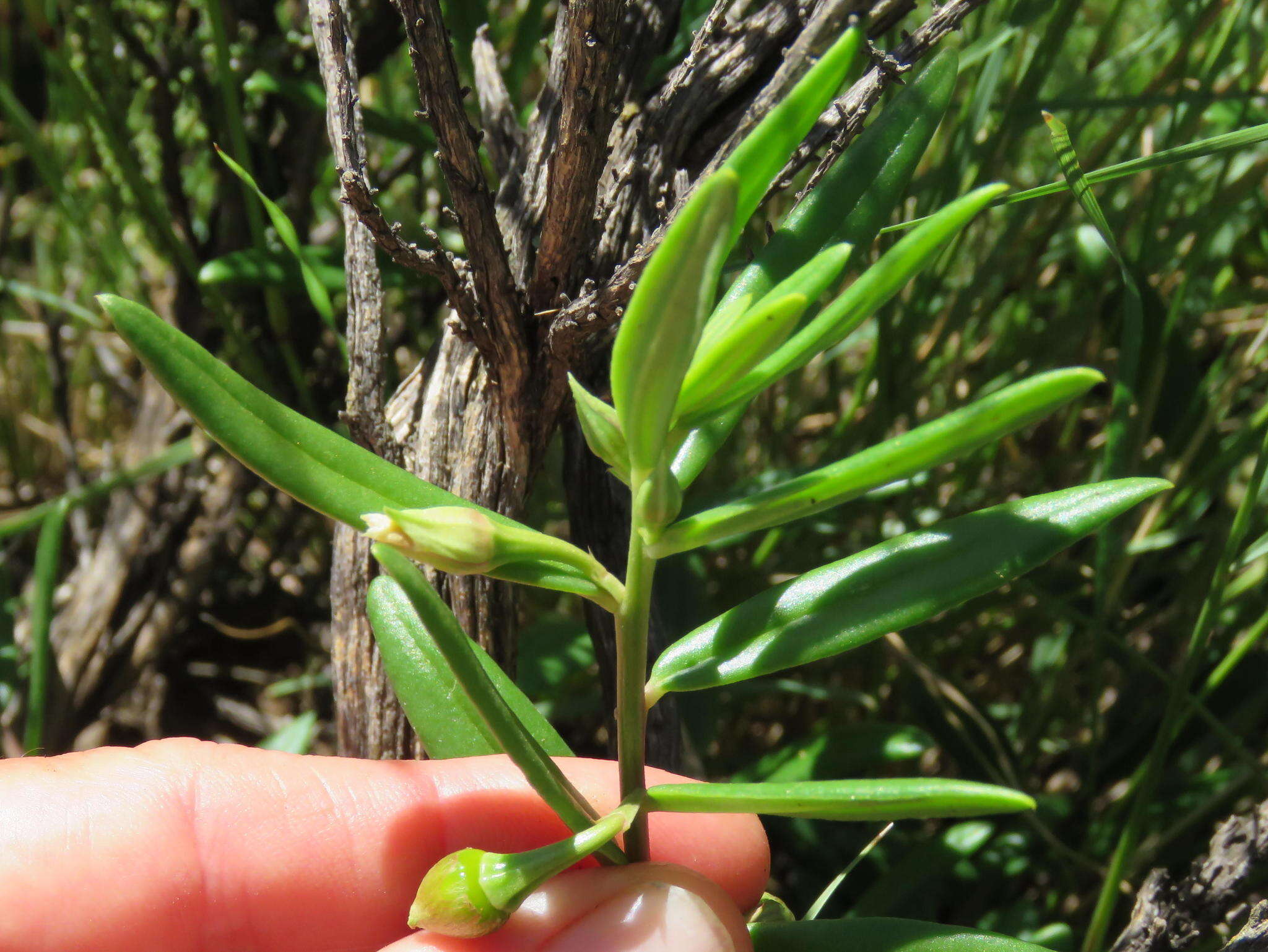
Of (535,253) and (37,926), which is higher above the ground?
(535,253)

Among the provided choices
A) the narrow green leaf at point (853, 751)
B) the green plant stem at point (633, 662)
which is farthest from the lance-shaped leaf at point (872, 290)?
the narrow green leaf at point (853, 751)

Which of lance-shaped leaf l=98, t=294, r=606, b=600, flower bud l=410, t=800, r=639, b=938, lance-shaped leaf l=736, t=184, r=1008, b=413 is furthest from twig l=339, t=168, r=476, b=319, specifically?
flower bud l=410, t=800, r=639, b=938

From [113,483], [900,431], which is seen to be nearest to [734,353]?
[900,431]

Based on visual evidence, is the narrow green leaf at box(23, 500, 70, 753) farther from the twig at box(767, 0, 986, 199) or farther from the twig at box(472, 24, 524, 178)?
the twig at box(767, 0, 986, 199)

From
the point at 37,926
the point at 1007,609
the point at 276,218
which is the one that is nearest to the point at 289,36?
the point at 276,218

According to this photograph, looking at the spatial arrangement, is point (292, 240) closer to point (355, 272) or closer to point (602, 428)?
point (355, 272)

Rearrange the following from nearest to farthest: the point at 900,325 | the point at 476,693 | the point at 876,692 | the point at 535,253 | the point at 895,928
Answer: the point at 476,693
the point at 895,928
the point at 535,253
the point at 900,325
the point at 876,692

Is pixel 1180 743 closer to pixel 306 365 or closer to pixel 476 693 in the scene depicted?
pixel 476 693
